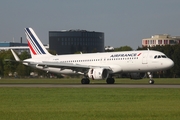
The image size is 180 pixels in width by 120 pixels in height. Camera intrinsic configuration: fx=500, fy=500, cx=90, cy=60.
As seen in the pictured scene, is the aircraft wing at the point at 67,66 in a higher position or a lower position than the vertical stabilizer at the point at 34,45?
lower

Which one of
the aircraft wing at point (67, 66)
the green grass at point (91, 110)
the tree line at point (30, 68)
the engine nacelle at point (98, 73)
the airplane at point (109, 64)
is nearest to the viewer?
the green grass at point (91, 110)

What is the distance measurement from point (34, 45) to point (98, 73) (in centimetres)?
1780

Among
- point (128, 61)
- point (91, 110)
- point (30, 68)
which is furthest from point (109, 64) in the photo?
point (30, 68)

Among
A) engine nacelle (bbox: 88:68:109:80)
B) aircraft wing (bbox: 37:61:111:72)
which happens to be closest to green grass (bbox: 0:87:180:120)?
engine nacelle (bbox: 88:68:109:80)

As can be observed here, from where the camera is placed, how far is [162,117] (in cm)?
2327

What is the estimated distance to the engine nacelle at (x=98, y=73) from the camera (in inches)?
2443

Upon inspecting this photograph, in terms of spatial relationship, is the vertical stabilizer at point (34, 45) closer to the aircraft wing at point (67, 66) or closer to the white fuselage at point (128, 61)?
the white fuselage at point (128, 61)

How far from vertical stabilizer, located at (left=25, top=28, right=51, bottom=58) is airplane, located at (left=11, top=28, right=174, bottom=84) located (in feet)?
8.10

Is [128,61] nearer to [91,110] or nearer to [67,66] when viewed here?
[67,66]

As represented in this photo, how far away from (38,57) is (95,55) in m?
12.0

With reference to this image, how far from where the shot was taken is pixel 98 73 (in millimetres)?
62188

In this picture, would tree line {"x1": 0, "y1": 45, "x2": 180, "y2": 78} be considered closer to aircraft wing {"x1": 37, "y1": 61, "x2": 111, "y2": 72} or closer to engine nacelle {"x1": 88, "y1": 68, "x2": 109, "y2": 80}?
aircraft wing {"x1": 37, "y1": 61, "x2": 111, "y2": 72}

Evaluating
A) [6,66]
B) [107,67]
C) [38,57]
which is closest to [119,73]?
[107,67]

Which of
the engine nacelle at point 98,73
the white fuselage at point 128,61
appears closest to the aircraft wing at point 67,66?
the engine nacelle at point 98,73
